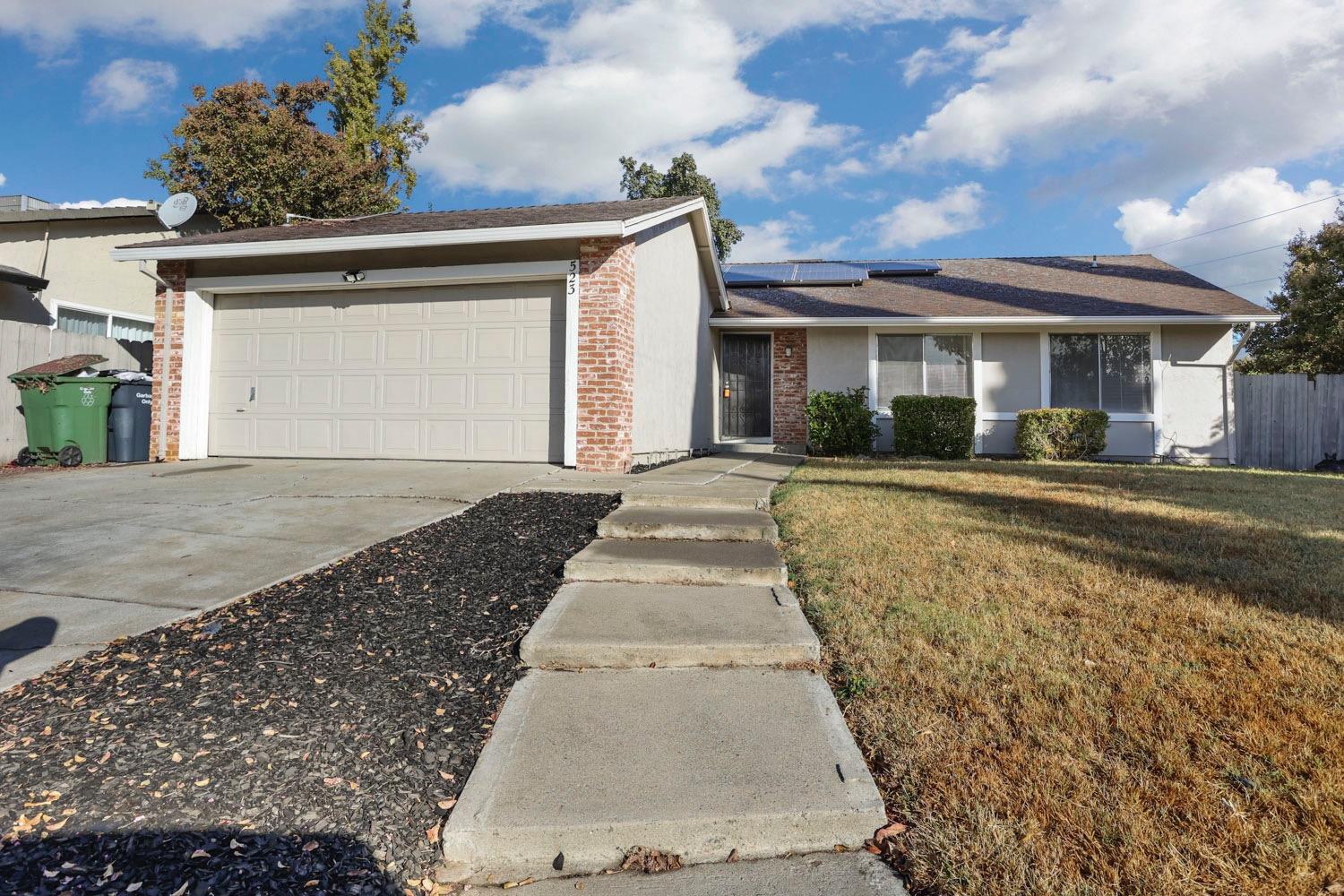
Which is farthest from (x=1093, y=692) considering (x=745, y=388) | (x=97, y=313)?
(x=97, y=313)

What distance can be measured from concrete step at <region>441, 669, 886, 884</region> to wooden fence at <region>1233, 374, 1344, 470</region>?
532 inches

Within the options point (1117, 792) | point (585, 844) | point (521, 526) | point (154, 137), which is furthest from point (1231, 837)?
point (154, 137)

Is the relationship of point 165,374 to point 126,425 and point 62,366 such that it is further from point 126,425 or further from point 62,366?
point 62,366

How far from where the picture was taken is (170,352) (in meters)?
8.33

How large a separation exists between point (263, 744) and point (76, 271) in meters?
13.4

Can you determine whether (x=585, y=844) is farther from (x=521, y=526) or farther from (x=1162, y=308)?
(x=1162, y=308)

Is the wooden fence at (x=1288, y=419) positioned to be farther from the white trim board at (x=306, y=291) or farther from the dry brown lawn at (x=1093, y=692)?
the white trim board at (x=306, y=291)

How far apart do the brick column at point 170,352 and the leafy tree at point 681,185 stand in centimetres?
1628

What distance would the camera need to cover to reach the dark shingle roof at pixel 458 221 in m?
7.54

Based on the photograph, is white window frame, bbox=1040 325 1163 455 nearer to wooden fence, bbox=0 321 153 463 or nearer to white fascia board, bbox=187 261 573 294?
white fascia board, bbox=187 261 573 294

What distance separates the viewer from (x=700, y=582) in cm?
367

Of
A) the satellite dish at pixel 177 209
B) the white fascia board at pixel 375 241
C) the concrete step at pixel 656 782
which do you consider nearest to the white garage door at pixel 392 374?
the white fascia board at pixel 375 241

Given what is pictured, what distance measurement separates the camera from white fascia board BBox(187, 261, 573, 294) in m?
7.48

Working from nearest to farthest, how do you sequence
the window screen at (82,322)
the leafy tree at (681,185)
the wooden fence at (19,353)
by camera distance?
the wooden fence at (19,353)
the window screen at (82,322)
the leafy tree at (681,185)
